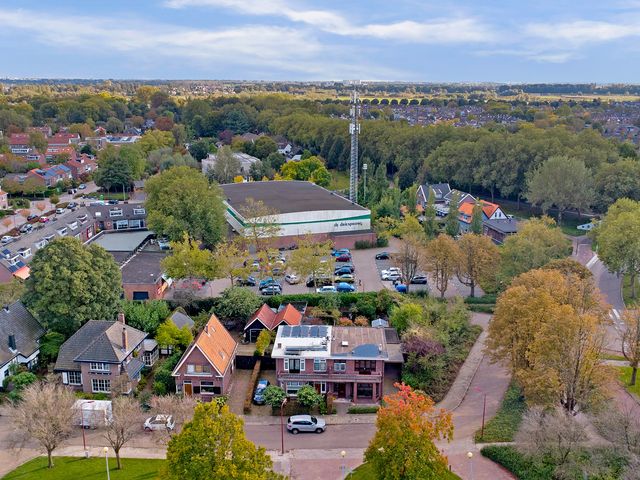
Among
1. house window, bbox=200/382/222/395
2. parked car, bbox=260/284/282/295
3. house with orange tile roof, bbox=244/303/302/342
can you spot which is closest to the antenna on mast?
parked car, bbox=260/284/282/295

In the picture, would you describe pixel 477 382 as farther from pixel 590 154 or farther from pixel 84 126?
pixel 84 126

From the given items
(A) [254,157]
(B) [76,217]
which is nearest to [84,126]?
(A) [254,157]

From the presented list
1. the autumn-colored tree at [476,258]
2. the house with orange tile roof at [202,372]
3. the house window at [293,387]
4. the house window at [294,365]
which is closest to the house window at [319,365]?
the house window at [294,365]

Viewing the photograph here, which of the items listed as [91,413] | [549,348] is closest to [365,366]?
[549,348]

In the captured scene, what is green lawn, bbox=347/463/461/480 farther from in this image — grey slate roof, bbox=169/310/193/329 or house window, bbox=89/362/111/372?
grey slate roof, bbox=169/310/193/329

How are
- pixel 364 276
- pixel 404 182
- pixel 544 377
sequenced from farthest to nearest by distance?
1. pixel 404 182
2. pixel 364 276
3. pixel 544 377

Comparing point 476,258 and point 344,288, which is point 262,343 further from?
point 476,258
